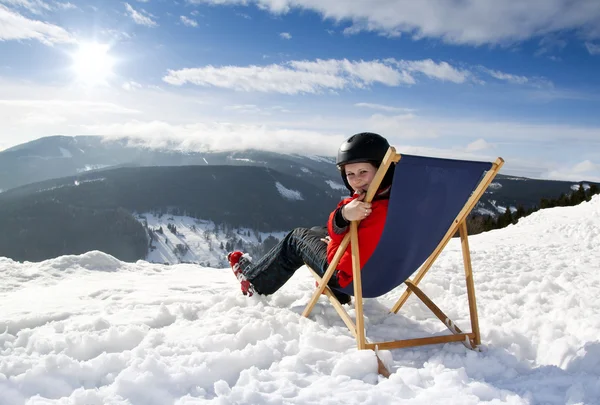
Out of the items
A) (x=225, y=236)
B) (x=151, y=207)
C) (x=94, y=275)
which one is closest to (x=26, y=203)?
(x=151, y=207)

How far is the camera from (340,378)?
2.78 meters

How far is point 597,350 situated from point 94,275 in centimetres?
693

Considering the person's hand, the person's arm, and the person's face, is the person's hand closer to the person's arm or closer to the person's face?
the person's arm

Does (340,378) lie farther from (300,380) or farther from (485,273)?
(485,273)

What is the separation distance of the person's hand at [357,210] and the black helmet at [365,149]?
416 mm

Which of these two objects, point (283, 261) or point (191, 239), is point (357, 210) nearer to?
point (283, 261)

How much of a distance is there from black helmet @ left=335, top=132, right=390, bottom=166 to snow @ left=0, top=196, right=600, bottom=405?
5.18ft

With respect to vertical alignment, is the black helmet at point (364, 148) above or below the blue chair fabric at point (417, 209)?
above

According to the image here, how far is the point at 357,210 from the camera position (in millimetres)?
3215

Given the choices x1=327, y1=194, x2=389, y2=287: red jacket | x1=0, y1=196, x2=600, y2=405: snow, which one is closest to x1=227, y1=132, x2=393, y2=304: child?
x1=327, y1=194, x2=389, y2=287: red jacket

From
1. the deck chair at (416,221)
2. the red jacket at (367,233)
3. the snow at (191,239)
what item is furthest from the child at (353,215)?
the snow at (191,239)

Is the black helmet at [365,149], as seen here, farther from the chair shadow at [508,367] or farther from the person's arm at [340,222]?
the chair shadow at [508,367]

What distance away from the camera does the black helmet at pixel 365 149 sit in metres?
3.48

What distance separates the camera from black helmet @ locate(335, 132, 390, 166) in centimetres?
348
